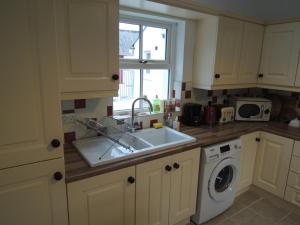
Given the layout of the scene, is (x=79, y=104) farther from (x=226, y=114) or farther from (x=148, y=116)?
(x=226, y=114)

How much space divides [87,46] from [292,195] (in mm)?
2403

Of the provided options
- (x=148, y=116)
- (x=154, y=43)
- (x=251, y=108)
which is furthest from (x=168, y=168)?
(x=251, y=108)

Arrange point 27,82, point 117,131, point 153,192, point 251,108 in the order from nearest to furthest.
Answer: point 27,82, point 153,192, point 117,131, point 251,108

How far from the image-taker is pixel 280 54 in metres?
2.35

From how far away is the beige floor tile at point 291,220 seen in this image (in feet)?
6.82

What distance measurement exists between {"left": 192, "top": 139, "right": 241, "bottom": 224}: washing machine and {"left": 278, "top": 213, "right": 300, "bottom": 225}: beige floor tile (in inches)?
19.7

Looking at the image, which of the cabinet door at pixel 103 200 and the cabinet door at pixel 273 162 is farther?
the cabinet door at pixel 273 162

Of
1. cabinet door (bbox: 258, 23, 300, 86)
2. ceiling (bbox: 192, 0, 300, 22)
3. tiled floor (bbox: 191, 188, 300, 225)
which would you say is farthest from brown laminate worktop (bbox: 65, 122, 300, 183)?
ceiling (bbox: 192, 0, 300, 22)

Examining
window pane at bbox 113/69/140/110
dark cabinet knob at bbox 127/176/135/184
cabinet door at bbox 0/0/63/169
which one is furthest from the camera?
window pane at bbox 113/69/140/110

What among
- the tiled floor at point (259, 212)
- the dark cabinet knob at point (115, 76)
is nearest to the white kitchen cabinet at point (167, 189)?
the tiled floor at point (259, 212)

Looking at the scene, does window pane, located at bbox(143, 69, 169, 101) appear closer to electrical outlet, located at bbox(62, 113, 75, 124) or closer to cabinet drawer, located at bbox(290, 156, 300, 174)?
electrical outlet, located at bbox(62, 113, 75, 124)

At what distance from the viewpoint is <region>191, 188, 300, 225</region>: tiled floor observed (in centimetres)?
209

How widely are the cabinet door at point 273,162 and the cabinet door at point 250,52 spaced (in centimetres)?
65

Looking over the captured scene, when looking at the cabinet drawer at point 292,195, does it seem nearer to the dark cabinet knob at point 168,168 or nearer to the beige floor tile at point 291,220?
the beige floor tile at point 291,220
